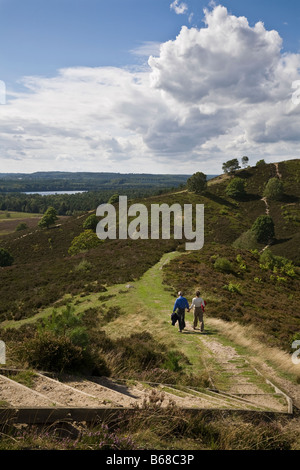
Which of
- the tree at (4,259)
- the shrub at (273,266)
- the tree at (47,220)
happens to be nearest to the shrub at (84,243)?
the tree at (4,259)

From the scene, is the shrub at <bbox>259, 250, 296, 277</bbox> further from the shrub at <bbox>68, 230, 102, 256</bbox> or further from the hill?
the shrub at <bbox>68, 230, 102, 256</bbox>

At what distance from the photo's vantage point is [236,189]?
3661 inches

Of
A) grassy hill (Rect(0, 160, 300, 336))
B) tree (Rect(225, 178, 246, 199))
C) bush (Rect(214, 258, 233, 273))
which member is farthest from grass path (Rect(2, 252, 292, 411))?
tree (Rect(225, 178, 246, 199))

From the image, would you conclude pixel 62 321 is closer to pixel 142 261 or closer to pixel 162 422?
pixel 162 422

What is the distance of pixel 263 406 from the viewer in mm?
7254

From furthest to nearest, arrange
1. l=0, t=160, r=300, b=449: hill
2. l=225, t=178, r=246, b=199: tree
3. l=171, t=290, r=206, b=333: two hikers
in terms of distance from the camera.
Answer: l=225, t=178, r=246, b=199: tree
l=171, t=290, r=206, b=333: two hikers
l=0, t=160, r=300, b=449: hill

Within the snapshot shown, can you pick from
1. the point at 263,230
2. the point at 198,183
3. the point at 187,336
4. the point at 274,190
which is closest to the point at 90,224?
the point at 198,183

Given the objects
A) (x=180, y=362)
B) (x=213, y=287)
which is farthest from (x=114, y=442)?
(x=213, y=287)

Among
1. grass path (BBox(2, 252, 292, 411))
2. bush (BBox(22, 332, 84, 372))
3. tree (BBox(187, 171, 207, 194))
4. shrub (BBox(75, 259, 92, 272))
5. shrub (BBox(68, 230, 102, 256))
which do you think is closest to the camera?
bush (BBox(22, 332, 84, 372))

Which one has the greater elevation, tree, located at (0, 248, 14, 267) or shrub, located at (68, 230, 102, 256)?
shrub, located at (68, 230, 102, 256)

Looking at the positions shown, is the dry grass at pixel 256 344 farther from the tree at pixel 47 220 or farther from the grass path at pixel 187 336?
the tree at pixel 47 220

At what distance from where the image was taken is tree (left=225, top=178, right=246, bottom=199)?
92.6 meters

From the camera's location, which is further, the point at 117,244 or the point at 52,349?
the point at 117,244

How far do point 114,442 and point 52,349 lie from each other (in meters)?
3.16
